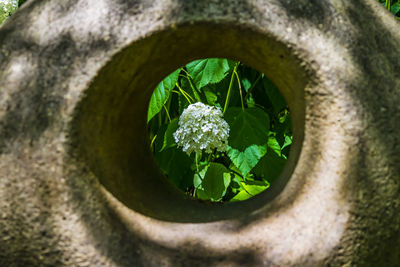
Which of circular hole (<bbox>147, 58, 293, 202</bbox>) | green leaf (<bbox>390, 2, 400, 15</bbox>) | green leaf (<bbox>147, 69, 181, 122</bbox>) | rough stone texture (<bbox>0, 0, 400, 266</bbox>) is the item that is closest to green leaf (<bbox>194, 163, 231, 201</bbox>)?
circular hole (<bbox>147, 58, 293, 202</bbox>)

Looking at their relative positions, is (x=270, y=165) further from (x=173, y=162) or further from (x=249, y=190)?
(x=173, y=162)

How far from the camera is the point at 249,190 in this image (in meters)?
1.81

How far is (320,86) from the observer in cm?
92

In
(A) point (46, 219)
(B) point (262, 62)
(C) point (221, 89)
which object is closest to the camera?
(A) point (46, 219)

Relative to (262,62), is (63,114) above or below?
below

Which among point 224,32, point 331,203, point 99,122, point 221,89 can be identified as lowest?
point 221,89

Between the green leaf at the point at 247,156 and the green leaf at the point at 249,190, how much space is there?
0.08 metres

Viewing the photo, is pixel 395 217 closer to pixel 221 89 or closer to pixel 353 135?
pixel 353 135

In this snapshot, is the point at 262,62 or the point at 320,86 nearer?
the point at 320,86

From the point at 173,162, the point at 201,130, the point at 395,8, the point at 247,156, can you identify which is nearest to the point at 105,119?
the point at 201,130

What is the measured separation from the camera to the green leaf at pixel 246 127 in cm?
181

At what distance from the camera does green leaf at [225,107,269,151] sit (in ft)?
5.93

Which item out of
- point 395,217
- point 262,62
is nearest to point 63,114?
point 262,62

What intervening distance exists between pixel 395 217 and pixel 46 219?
0.75 m
